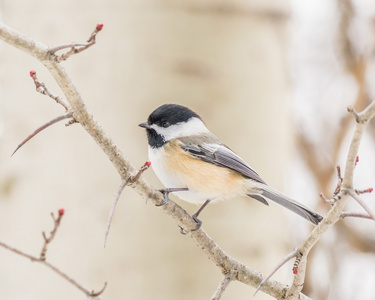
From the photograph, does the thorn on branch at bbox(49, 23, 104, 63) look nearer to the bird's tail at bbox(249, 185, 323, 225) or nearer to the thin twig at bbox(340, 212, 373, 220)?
the thin twig at bbox(340, 212, 373, 220)

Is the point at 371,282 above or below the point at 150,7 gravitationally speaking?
below

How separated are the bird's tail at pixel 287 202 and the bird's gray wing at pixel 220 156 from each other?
1.8 inches

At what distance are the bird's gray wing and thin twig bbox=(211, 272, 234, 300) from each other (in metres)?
0.55

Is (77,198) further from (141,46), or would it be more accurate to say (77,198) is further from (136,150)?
(141,46)

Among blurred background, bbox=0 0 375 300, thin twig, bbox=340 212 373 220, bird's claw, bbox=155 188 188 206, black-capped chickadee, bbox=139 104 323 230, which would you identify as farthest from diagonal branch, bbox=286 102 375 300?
blurred background, bbox=0 0 375 300

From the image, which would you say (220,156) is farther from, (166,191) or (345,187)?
(345,187)

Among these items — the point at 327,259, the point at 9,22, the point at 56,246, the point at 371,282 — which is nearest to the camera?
the point at 56,246

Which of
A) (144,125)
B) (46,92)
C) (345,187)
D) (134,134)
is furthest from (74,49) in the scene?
(134,134)

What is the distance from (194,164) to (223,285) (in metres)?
0.63

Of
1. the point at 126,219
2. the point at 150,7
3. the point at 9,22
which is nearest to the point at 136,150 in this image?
the point at 126,219

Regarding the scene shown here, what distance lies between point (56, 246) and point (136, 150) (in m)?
0.44

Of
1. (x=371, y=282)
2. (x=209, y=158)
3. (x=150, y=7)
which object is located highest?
(x=150, y=7)

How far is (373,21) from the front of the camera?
3105mm

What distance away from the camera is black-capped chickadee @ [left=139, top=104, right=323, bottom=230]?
5.79 ft
